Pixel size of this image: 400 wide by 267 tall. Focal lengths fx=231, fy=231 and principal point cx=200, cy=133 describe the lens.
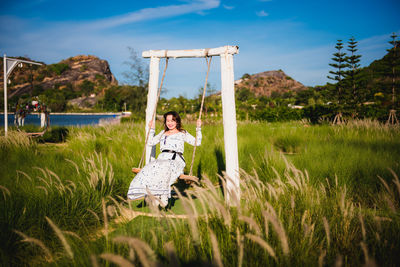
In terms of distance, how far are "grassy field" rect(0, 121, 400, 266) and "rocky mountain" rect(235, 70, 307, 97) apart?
112298 mm

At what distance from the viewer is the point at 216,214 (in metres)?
1.95

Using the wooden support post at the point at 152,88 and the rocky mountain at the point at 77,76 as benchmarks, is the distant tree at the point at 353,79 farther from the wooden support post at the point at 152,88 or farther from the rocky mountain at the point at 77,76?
the rocky mountain at the point at 77,76

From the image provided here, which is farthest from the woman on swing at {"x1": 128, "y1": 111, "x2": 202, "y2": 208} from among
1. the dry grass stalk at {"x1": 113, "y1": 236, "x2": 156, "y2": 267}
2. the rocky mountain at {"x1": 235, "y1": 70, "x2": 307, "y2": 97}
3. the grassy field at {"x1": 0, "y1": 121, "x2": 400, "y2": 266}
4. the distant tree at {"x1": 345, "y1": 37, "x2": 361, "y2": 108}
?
the rocky mountain at {"x1": 235, "y1": 70, "x2": 307, "y2": 97}

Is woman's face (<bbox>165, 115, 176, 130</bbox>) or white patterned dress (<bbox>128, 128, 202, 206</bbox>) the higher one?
woman's face (<bbox>165, 115, 176, 130</bbox>)

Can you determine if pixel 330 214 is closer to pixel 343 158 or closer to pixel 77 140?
pixel 343 158

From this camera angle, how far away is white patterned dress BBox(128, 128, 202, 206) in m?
3.08

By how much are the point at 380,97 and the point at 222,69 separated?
14.9 metres

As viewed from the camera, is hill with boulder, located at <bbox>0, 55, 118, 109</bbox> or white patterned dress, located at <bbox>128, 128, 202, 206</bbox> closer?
white patterned dress, located at <bbox>128, 128, 202, 206</bbox>

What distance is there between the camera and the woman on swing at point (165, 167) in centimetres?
309

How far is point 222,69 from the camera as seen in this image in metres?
3.39

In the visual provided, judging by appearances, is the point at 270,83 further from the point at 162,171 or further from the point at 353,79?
the point at 162,171

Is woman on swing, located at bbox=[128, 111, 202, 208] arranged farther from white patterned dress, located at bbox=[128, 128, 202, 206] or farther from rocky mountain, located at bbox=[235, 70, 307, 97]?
rocky mountain, located at bbox=[235, 70, 307, 97]

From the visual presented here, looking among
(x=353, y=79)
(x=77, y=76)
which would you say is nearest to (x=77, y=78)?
(x=77, y=76)

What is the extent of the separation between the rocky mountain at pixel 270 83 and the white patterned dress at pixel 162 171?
112756 mm
